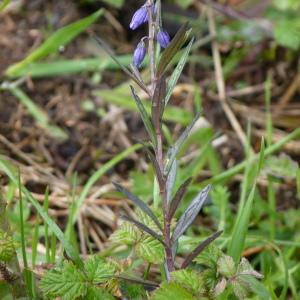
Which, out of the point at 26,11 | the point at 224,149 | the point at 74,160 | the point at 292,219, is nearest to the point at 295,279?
the point at 292,219

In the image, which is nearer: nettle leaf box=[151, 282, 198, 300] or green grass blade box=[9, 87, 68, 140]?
nettle leaf box=[151, 282, 198, 300]

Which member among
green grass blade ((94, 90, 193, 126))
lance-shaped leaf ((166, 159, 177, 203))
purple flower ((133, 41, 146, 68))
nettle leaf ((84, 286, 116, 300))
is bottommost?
green grass blade ((94, 90, 193, 126))

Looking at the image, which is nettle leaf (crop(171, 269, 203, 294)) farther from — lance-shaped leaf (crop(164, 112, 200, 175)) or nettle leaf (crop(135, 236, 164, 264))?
lance-shaped leaf (crop(164, 112, 200, 175))

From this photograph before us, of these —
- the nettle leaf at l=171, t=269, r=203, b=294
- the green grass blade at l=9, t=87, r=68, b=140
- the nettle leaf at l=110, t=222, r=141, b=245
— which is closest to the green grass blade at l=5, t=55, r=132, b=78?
the green grass blade at l=9, t=87, r=68, b=140

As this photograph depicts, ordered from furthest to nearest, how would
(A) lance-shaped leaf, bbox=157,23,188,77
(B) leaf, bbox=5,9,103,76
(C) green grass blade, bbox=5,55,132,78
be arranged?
(C) green grass blade, bbox=5,55,132,78 → (B) leaf, bbox=5,9,103,76 → (A) lance-shaped leaf, bbox=157,23,188,77

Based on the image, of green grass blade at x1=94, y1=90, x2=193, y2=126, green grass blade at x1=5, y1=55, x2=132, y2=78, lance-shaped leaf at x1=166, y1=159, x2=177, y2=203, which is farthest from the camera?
green grass blade at x1=5, y1=55, x2=132, y2=78

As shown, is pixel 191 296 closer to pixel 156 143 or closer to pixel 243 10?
pixel 156 143
